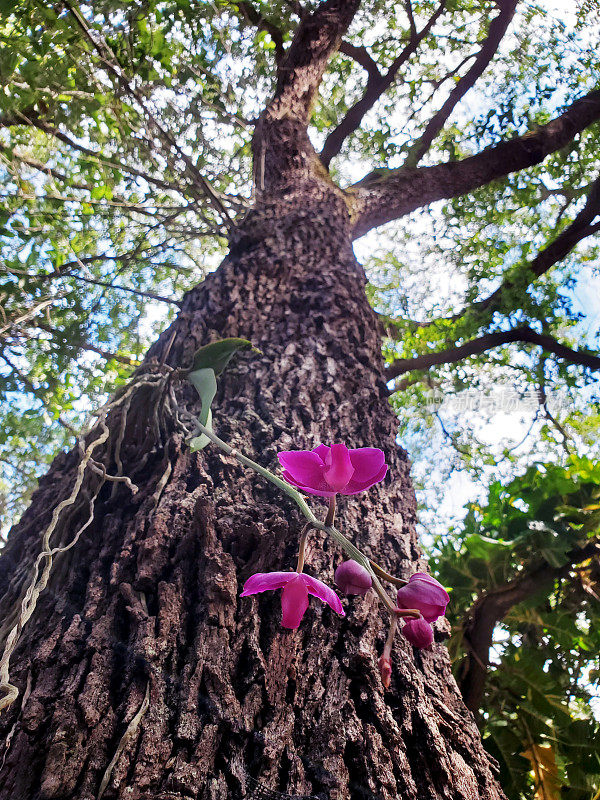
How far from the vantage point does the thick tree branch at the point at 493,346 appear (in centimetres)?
222

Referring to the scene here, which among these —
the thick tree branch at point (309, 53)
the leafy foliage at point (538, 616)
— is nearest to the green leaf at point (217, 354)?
the leafy foliage at point (538, 616)

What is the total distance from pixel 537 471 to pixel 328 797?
1380mm

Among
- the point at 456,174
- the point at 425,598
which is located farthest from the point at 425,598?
the point at 456,174

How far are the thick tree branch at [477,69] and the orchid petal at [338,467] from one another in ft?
7.34

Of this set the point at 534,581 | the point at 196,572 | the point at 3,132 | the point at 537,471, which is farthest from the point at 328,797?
the point at 3,132

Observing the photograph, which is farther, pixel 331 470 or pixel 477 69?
pixel 477 69

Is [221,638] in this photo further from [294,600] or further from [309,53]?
[309,53]

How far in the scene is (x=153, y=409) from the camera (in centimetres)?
84

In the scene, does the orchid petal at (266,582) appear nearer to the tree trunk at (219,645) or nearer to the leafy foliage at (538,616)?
the tree trunk at (219,645)

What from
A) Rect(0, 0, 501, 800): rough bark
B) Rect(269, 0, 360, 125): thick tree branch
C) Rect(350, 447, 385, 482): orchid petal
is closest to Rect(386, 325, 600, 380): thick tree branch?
Rect(269, 0, 360, 125): thick tree branch

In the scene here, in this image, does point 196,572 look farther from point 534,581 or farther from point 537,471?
point 537,471

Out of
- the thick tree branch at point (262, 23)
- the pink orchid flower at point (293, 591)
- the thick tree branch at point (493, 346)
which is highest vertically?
the thick tree branch at point (262, 23)

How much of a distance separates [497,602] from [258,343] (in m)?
0.92

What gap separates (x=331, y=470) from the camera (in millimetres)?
465
